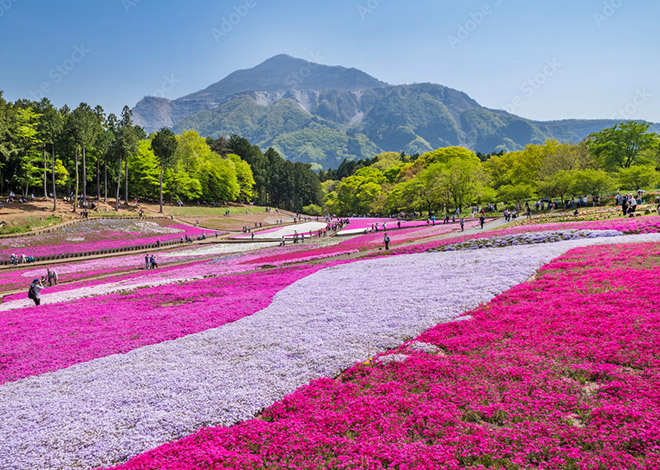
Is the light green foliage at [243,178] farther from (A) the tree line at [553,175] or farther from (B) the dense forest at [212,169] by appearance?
(A) the tree line at [553,175]

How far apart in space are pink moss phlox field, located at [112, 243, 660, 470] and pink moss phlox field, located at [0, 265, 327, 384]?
7944mm

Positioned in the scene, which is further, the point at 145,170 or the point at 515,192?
the point at 145,170

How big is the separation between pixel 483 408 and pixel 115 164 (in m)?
100

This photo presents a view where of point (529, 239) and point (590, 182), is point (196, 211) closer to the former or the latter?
point (529, 239)

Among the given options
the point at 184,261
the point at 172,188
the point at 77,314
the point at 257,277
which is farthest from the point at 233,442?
the point at 172,188

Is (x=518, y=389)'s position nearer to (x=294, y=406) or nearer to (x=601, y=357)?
(x=601, y=357)

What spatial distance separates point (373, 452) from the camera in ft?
21.3

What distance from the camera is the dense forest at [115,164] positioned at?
2482 inches

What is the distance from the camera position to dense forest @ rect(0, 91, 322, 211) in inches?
2482

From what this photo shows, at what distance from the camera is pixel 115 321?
56.4ft

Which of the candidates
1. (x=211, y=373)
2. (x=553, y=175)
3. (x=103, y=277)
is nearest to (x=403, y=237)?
(x=103, y=277)

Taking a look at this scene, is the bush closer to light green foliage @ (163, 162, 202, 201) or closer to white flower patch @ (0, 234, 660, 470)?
light green foliage @ (163, 162, 202, 201)

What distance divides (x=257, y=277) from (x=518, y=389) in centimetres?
2100

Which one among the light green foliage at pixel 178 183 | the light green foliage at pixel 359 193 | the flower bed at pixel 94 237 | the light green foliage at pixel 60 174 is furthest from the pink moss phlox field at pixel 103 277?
the light green foliage at pixel 359 193
